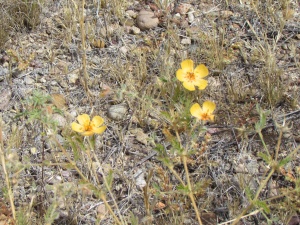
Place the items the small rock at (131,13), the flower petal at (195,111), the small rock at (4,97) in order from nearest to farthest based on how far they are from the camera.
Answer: the flower petal at (195,111)
the small rock at (4,97)
the small rock at (131,13)

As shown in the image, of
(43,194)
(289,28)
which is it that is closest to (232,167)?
(43,194)

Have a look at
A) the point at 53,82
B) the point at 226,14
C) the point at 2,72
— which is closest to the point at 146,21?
the point at 226,14

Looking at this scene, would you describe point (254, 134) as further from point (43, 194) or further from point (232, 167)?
point (43, 194)

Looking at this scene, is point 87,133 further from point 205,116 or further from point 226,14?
point 226,14

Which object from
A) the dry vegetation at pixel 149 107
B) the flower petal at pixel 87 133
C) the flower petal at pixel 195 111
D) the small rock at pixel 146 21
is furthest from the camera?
the small rock at pixel 146 21

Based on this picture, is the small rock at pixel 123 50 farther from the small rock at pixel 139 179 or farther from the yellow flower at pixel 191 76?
the small rock at pixel 139 179

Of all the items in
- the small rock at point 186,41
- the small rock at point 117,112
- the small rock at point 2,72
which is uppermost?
A: the small rock at point 186,41

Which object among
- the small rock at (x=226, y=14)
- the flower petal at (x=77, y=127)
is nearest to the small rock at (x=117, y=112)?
the flower petal at (x=77, y=127)

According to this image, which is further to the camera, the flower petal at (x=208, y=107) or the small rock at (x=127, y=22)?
the small rock at (x=127, y=22)
